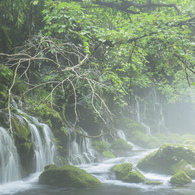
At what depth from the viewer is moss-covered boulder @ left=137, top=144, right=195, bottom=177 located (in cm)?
977

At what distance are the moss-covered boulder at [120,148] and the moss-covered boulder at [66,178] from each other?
636 centimetres

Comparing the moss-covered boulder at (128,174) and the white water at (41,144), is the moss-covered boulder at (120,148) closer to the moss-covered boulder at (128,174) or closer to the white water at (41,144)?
the moss-covered boulder at (128,174)

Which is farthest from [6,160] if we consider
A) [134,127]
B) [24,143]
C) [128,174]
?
[134,127]

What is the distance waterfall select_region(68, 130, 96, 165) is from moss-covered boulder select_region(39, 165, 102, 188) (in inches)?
108

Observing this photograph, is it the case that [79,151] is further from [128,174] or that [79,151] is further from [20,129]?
[20,129]

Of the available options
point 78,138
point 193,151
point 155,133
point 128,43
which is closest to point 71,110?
point 78,138

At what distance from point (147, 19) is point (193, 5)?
9.40 m

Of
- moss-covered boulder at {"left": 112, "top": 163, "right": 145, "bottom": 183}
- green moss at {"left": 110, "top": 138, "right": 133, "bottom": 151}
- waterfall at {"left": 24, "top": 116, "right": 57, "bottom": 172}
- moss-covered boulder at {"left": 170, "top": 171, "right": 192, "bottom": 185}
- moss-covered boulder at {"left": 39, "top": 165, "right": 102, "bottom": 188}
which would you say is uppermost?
waterfall at {"left": 24, "top": 116, "right": 57, "bottom": 172}

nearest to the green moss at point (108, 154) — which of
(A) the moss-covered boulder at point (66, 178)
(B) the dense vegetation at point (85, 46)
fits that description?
(B) the dense vegetation at point (85, 46)

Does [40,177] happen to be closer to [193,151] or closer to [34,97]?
[34,97]

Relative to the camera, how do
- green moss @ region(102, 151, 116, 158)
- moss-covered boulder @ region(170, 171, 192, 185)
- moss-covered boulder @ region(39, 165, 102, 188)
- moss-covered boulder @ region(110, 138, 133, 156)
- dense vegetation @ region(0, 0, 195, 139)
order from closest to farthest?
dense vegetation @ region(0, 0, 195, 139) < moss-covered boulder @ region(39, 165, 102, 188) < moss-covered boulder @ region(170, 171, 192, 185) < green moss @ region(102, 151, 116, 158) < moss-covered boulder @ region(110, 138, 133, 156)

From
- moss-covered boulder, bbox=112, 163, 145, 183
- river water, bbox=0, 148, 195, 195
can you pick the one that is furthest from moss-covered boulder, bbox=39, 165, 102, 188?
moss-covered boulder, bbox=112, 163, 145, 183

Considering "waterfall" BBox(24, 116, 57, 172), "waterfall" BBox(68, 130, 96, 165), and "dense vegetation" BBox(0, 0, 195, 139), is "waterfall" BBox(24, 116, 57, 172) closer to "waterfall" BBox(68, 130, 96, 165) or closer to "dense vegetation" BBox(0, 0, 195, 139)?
"dense vegetation" BBox(0, 0, 195, 139)

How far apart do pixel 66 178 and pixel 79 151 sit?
4.15m
